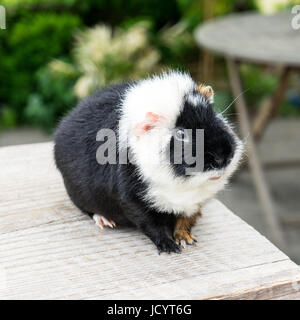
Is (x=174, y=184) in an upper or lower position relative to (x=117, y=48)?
upper

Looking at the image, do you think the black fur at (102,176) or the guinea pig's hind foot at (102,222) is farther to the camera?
the guinea pig's hind foot at (102,222)

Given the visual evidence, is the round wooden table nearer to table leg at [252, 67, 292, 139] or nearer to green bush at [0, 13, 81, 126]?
table leg at [252, 67, 292, 139]

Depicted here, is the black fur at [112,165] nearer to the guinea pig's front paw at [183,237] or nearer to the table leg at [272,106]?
the guinea pig's front paw at [183,237]

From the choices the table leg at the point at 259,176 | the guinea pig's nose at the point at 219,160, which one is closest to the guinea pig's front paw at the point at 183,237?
the guinea pig's nose at the point at 219,160

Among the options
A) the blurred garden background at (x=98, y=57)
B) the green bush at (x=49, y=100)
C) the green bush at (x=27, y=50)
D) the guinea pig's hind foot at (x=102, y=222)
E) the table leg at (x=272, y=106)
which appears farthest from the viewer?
the green bush at (x=27, y=50)

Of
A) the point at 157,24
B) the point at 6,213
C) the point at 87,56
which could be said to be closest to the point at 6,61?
the point at 87,56

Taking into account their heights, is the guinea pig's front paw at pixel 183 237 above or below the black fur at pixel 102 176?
below

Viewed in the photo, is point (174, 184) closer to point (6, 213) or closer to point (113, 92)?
point (113, 92)
